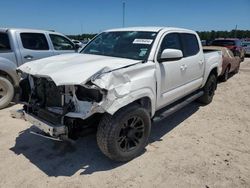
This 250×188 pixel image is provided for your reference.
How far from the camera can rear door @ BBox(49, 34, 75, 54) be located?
7.30m

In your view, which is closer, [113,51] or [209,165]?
[209,165]

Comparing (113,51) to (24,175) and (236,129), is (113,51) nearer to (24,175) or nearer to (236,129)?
(24,175)

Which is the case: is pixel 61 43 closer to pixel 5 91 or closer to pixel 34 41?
pixel 34 41

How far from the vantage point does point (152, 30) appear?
14.3 ft

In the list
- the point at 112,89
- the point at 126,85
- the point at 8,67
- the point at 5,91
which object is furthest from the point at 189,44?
the point at 5,91

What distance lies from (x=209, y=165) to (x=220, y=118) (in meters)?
2.29

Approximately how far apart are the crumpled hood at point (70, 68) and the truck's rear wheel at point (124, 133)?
0.62m

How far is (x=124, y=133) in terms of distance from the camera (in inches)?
140

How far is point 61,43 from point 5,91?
2.41m

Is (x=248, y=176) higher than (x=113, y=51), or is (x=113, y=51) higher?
(x=113, y=51)

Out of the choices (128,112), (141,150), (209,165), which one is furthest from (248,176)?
(128,112)

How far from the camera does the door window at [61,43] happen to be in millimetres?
7328

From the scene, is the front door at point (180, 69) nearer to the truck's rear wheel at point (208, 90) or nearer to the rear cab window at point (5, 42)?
the truck's rear wheel at point (208, 90)

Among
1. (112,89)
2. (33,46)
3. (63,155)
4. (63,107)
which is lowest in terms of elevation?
(63,155)
